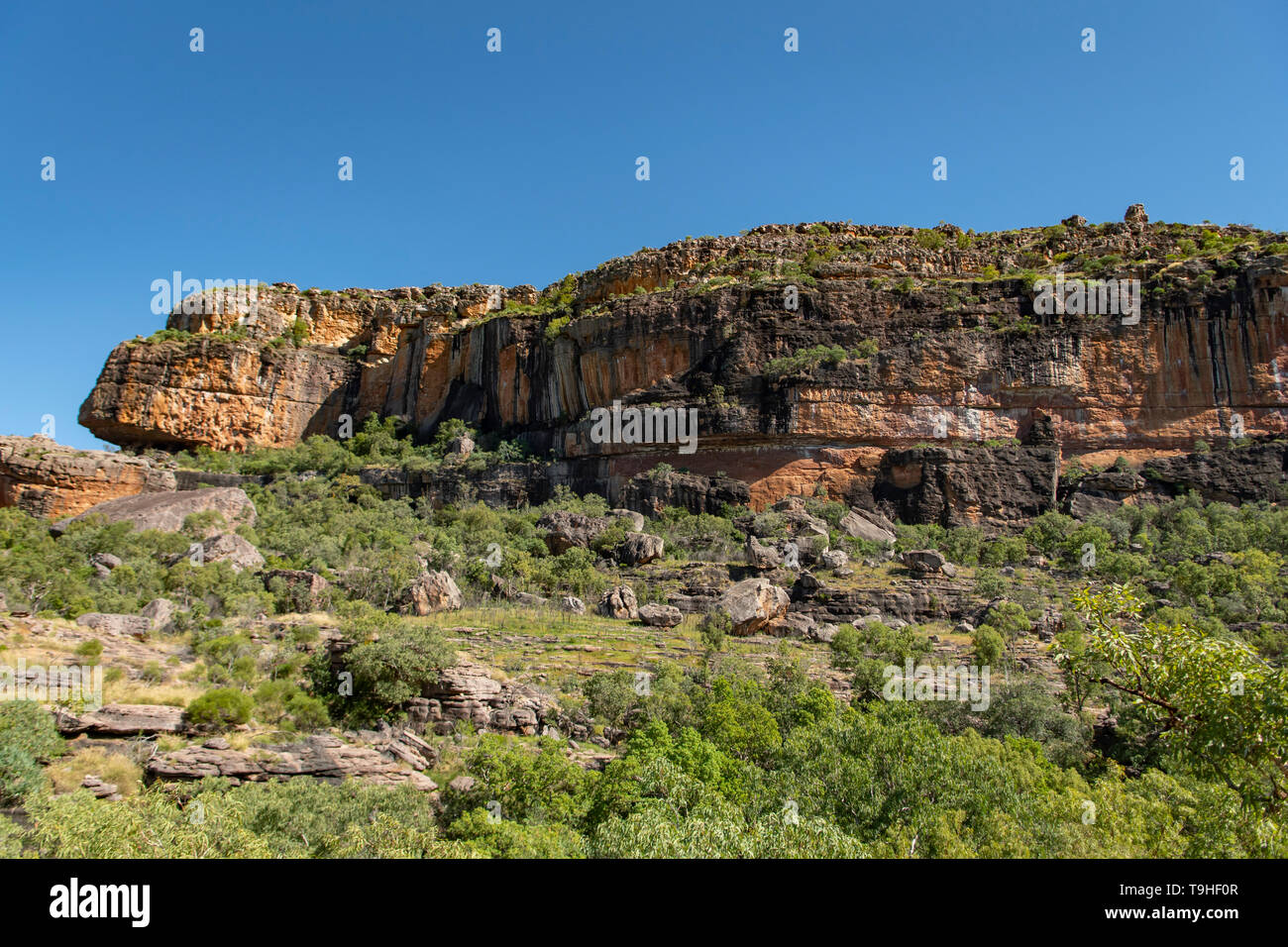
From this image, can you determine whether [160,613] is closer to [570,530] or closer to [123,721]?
[123,721]

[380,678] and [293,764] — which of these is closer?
[293,764]

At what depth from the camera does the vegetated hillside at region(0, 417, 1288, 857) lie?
306 inches

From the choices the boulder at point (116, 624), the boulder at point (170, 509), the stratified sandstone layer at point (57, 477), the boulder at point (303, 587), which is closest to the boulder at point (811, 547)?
the boulder at point (303, 587)

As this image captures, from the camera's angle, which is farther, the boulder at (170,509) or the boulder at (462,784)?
the boulder at (170,509)

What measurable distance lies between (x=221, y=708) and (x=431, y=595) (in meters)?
10.6

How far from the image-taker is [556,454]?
3975 centimetres

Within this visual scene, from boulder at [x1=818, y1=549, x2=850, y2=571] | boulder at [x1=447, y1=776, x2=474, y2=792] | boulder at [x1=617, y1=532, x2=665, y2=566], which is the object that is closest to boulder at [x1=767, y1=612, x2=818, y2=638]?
boulder at [x1=818, y1=549, x2=850, y2=571]

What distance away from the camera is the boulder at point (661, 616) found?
901 inches

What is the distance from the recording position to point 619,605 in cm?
2416

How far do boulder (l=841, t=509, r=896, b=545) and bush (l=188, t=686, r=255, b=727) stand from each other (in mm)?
23113

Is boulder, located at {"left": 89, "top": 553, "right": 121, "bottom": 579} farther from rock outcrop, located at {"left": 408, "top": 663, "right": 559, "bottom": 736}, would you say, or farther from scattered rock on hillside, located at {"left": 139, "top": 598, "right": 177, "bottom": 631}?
rock outcrop, located at {"left": 408, "top": 663, "right": 559, "bottom": 736}

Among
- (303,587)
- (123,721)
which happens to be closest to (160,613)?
(303,587)

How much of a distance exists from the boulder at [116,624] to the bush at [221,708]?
A: 5.85 metres

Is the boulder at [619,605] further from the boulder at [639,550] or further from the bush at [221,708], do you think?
the bush at [221,708]
